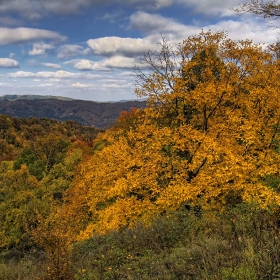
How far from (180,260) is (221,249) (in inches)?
49.0

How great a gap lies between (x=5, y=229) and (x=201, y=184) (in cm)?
2486

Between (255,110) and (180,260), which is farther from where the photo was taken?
(255,110)

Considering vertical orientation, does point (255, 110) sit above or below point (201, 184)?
above

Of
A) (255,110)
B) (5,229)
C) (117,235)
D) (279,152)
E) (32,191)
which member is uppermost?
(255,110)

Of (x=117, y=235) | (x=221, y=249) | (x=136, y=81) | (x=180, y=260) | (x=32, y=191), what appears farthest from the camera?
(x=32, y=191)

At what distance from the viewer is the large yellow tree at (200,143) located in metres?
13.6

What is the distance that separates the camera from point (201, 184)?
44.7ft

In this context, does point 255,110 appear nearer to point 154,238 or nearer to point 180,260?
point 154,238

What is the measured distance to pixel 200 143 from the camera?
1546cm

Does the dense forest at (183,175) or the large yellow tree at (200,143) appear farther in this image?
the large yellow tree at (200,143)

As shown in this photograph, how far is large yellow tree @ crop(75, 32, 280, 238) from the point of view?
44.6 ft

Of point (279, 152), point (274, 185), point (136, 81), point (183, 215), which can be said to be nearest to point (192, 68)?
point (136, 81)

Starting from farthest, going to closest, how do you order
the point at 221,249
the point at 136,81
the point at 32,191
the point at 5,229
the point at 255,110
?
the point at 32,191 < the point at 5,229 < the point at 136,81 < the point at 255,110 < the point at 221,249

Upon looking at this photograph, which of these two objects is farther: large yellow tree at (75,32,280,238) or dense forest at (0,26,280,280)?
large yellow tree at (75,32,280,238)
